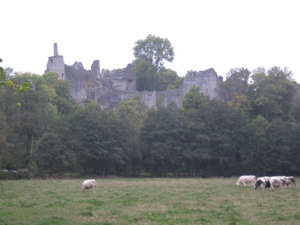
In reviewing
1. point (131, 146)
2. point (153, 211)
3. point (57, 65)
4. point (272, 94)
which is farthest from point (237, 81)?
point (153, 211)

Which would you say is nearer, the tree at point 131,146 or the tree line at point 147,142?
the tree line at point 147,142

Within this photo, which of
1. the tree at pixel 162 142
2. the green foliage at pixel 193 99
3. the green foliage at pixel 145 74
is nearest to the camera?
the tree at pixel 162 142

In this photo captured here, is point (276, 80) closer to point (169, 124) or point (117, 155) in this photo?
point (169, 124)

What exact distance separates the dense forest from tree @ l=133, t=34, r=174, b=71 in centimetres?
3387

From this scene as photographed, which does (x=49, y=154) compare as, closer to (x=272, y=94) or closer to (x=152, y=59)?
(x=272, y=94)

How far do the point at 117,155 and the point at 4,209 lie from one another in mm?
29495

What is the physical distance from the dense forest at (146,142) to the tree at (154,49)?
33.9 m

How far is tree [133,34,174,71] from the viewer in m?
83.8

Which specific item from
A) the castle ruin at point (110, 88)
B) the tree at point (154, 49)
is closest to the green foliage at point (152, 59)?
the tree at point (154, 49)

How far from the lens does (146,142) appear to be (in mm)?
45844

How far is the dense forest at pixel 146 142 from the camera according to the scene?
40.4 meters

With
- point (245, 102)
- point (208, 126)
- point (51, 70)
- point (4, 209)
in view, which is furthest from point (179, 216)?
point (51, 70)

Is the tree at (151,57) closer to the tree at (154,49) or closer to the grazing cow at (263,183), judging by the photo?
the tree at (154,49)

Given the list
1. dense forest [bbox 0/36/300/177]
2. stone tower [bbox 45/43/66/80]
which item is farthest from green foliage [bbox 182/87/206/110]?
stone tower [bbox 45/43/66/80]
